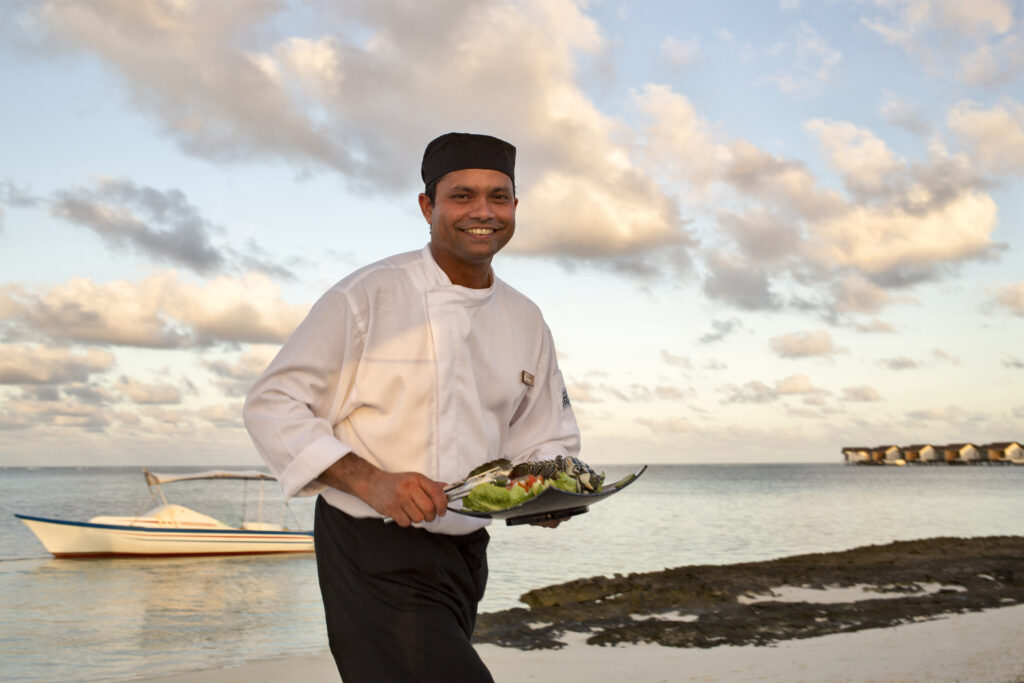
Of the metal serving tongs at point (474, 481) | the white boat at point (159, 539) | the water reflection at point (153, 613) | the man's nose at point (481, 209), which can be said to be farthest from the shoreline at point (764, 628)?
the white boat at point (159, 539)

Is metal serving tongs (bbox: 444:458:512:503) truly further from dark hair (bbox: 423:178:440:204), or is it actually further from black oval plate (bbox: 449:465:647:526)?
dark hair (bbox: 423:178:440:204)

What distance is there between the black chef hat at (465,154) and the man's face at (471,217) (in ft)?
0.07

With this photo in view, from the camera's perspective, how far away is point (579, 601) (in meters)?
12.2

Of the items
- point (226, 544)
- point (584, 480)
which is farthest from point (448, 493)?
point (226, 544)

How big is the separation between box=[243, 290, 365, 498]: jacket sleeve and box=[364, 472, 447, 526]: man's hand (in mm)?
135

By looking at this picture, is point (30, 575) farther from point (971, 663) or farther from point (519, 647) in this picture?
point (971, 663)

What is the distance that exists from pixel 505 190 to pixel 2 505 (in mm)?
63476

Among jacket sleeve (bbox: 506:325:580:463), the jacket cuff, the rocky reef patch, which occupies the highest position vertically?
jacket sleeve (bbox: 506:325:580:463)

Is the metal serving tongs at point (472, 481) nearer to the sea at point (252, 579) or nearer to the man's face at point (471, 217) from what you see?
the man's face at point (471, 217)

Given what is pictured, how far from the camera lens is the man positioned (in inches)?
83.4

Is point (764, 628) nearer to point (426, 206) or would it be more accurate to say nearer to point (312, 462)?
point (426, 206)

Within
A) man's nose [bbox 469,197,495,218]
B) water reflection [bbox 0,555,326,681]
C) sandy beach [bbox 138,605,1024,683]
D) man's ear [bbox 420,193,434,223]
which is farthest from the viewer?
water reflection [bbox 0,555,326,681]

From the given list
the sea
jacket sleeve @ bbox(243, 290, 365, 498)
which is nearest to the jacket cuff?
jacket sleeve @ bbox(243, 290, 365, 498)

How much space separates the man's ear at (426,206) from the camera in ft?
8.48
